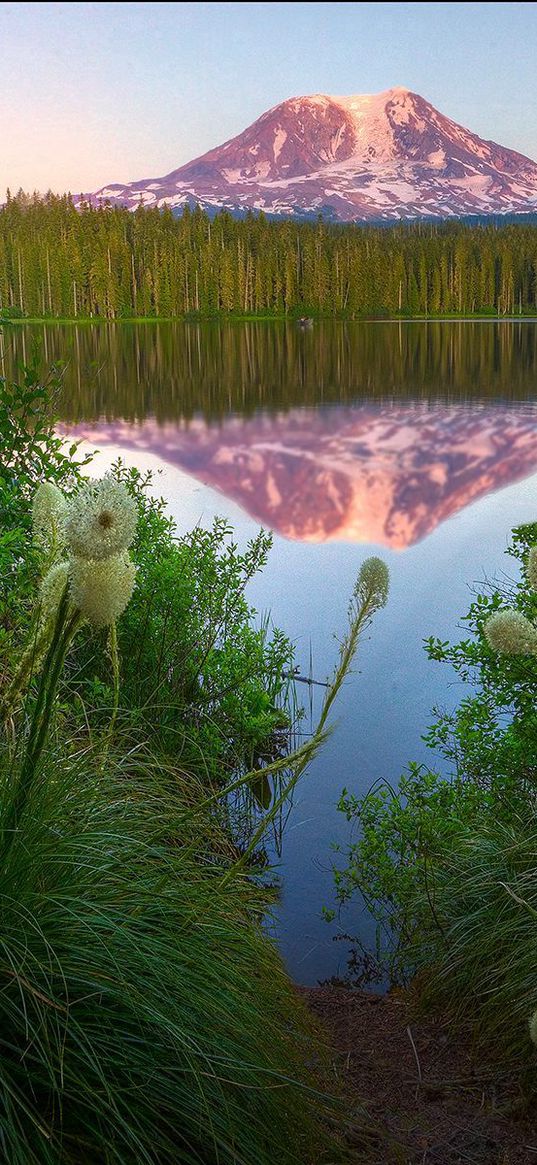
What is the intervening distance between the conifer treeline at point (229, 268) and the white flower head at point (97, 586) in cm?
14709

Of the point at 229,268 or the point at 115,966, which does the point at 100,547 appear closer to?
the point at 115,966

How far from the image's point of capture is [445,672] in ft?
42.6

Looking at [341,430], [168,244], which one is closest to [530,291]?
[168,244]

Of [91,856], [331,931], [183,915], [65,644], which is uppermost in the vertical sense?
[65,644]

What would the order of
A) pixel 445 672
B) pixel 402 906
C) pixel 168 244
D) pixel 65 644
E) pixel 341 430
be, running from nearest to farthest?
pixel 65 644 → pixel 402 906 → pixel 445 672 → pixel 341 430 → pixel 168 244

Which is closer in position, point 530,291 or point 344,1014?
point 344,1014

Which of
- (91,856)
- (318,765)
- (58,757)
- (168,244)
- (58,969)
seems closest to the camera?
(58,969)

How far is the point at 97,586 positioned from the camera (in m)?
2.89

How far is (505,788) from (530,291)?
191351 millimetres

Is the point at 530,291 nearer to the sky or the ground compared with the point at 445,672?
nearer to the sky

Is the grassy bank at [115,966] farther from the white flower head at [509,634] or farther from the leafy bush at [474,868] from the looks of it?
the leafy bush at [474,868]

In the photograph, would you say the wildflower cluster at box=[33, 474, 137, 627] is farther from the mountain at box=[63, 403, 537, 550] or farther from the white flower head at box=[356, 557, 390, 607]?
the mountain at box=[63, 403, 537, 550]

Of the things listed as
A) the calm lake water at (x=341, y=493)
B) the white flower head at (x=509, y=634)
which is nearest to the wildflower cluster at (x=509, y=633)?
the white flower head at (x=509, y=634)

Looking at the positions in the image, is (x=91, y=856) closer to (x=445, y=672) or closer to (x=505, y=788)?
(x=505, y=788)
